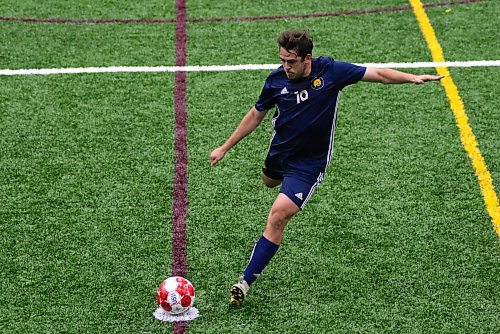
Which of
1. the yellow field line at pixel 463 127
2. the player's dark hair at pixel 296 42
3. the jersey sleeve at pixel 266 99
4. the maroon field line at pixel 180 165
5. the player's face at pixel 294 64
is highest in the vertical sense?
the player's dark hair at pixel 296 42

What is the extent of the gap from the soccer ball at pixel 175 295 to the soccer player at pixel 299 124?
319 mm

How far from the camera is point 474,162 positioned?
868 cm

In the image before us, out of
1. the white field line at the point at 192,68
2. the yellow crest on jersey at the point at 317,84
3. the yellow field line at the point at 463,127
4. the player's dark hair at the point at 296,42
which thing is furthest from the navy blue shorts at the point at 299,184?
the white field line at the point at 192,68

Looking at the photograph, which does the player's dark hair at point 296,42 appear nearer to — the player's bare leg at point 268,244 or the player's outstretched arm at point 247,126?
the player's outstretched arm at point 247,126

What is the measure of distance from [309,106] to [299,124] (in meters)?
0.14

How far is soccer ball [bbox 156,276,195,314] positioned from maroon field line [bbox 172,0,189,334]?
109 mm

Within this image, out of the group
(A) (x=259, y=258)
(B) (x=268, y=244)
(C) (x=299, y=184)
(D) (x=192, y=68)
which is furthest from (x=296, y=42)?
(D) (x=192, y=68)

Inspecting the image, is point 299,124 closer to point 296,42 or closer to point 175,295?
point 296,42

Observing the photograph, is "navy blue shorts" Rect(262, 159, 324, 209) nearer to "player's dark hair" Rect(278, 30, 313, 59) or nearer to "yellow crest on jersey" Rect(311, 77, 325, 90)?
"yellow crest on jersey" Rect(311, 77, 325, 90)

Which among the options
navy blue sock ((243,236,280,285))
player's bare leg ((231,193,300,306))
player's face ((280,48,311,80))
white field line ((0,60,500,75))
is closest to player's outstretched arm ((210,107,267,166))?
player's face ((280,48,311,80))

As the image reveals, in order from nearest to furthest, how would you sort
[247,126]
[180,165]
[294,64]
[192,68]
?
1. [294,64]
2. [247,126]
3. [180,165]
4. [192,68]

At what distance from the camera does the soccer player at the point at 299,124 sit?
6797 millimetres

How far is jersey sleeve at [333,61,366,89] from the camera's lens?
683cm

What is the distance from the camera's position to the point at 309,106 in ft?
22.4
